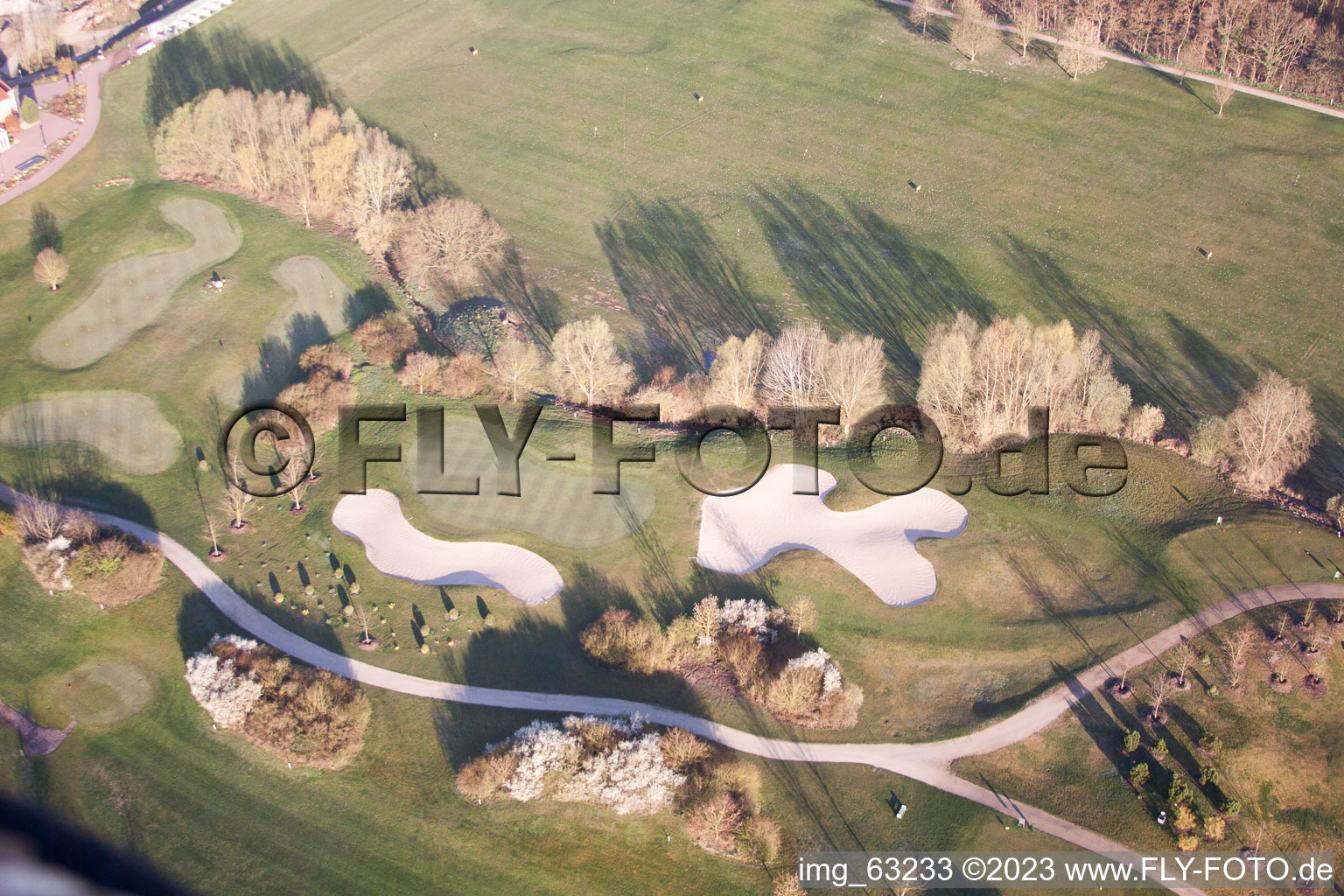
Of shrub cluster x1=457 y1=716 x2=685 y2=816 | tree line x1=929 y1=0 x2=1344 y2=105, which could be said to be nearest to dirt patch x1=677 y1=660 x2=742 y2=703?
shrub cluster x1=457 y1=716 x2=685 y2=816

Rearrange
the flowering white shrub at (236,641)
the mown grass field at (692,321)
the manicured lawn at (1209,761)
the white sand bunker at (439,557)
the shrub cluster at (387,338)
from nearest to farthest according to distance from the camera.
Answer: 1. the manicured lawn at (1209,761)
2. the mown grass field at (692,321)
3. the flowering white shrub at (236,641)
4. the white sand bunker at (439,557)
5. the shrub cluster at (387,338)

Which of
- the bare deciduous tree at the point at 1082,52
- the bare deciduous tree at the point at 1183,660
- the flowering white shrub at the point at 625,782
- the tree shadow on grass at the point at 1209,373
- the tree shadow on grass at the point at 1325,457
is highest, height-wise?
the bare deciduous tree at the point at 1082,52

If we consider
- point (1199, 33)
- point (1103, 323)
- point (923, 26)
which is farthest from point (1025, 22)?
point (1103, 323)

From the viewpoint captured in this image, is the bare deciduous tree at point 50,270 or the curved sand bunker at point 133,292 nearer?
the curved sand bunker at point 133,292

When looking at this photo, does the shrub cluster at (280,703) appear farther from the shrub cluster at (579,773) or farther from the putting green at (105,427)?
the putting green at (105,427)

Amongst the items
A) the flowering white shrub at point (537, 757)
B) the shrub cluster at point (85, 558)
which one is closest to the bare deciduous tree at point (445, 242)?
the shrub cluster at point (85, 558)

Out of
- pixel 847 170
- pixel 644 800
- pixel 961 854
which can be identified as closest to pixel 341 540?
pixel 644 800
